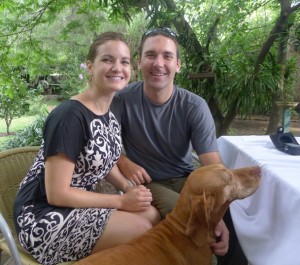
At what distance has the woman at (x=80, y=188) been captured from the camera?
1621 mm

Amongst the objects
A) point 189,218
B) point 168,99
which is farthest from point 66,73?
point 189,218

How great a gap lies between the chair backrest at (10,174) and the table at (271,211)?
1.43 meters

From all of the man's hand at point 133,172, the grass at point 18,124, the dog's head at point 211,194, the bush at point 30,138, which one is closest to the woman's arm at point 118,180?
the man's hand at point 133,172

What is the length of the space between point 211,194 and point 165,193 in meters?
0.71

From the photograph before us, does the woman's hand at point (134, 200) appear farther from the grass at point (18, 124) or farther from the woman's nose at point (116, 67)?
the grass at point (18, 124)

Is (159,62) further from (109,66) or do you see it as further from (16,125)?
(16,125)

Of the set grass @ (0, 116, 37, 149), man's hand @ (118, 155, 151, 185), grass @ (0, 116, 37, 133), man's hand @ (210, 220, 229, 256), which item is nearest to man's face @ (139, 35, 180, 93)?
man's hand @ (118, 155, 151, 185)

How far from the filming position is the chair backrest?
2.10 metres

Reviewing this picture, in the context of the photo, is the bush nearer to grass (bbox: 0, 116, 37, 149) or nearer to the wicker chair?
grass (bbox: 0, 116, 37, 149)

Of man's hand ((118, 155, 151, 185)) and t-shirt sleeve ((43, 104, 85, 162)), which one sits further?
man's hand ((118, 155, 151, 185))

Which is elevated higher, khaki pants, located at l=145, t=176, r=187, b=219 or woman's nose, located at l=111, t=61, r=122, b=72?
woman's nose, located at l=111, t=61, r=122, b=72

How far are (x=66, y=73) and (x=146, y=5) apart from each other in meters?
10.5

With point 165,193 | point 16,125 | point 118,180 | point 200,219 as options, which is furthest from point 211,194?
point 16,125

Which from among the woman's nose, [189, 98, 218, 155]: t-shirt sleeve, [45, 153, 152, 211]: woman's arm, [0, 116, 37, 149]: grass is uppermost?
the woman's nose
